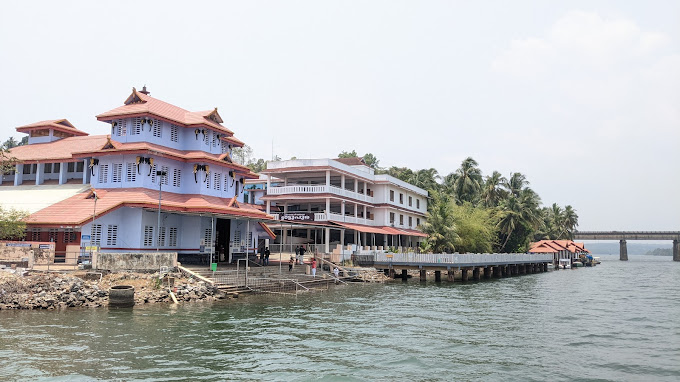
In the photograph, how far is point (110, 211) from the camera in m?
30.4

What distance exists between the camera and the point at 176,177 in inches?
1412

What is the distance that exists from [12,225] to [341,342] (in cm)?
2248

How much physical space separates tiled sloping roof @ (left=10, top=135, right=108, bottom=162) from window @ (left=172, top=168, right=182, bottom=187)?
6.68 metres

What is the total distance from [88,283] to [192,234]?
9.93 meters

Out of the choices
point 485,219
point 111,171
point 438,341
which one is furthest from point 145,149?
point 485,219

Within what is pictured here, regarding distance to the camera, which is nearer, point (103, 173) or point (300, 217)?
point (103, 173)

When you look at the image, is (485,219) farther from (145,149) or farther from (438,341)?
(438,341)

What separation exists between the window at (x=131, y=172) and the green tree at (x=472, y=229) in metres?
36.1

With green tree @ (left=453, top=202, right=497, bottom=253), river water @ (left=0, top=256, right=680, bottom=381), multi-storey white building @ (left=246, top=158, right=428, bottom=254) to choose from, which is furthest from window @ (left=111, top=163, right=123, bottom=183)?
green tree @ (left=453, top=202, right=497, bottom=253)

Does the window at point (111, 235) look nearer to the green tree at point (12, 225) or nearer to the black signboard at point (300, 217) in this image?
the green tree at point (12, 225)

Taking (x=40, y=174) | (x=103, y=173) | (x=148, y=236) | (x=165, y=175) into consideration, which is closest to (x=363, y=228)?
(x=165, y=175)

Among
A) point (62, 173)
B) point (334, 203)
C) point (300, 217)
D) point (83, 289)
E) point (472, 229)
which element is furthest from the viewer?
point (472, 229)

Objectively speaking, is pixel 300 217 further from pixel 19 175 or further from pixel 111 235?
pixel 19 175

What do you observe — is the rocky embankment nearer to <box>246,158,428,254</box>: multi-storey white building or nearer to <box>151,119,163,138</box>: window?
<box>151,119,163,138</box>: window
